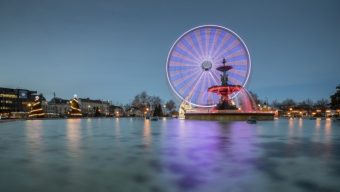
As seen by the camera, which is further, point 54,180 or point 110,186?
point 54,180

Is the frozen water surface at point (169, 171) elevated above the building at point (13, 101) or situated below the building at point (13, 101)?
below

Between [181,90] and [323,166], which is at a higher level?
[181,90]

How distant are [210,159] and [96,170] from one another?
488 centimetres

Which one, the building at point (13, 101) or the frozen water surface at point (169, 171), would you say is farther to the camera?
the building at point (13, 101)

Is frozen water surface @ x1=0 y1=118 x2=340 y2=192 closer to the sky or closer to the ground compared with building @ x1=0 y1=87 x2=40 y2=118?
closer to the ground

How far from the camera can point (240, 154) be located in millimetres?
15461

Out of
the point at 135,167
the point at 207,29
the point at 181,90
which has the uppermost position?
the point at 207,29

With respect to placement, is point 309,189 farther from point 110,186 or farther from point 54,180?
point 54,180

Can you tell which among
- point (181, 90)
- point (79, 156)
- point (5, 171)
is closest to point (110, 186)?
point (5, 171)

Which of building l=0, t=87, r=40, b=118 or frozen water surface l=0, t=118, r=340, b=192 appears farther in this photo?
building l=0, t=87, r=40, b=118

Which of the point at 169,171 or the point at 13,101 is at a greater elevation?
the point at 13,101

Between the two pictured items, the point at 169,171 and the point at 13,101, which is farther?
the point at 13,101

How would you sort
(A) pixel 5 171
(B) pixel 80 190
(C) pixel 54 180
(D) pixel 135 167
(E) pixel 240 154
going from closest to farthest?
(B) pixel 80 190 < (C) pixel 54 180 < (A) pixel 5 171 < (D) pixel 135 167 < (E) pixel 240 154

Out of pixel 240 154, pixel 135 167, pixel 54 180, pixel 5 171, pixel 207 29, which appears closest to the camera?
pixel 54 180
